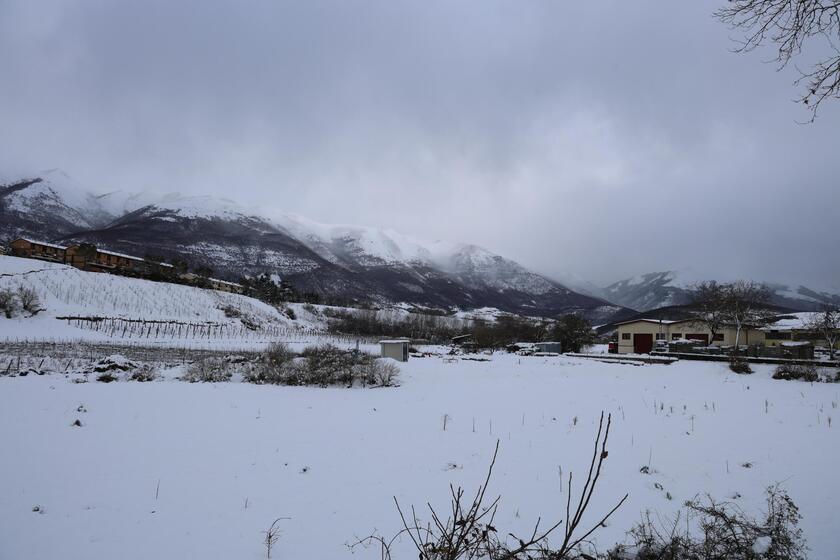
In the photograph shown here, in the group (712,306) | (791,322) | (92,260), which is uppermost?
(92,260)

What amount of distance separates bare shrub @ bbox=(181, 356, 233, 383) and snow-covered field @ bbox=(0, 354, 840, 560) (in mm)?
2500

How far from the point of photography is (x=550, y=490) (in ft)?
22.2

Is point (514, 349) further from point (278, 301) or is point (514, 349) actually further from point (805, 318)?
point (278, 301)

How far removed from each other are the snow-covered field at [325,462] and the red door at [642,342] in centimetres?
4355

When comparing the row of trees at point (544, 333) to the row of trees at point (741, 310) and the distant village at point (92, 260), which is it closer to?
the row of trees at point (741, 310)

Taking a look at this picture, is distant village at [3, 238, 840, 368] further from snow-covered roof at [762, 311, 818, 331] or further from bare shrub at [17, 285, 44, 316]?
bare shrub at [17, 285, 44, 316]

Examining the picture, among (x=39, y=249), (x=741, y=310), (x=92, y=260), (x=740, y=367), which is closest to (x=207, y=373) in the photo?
(x=740, y=367)

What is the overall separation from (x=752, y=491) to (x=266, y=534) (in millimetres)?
7472

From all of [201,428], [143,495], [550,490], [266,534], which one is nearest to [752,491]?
[550,490]

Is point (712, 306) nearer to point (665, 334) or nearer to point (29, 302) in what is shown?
point (665, 334)

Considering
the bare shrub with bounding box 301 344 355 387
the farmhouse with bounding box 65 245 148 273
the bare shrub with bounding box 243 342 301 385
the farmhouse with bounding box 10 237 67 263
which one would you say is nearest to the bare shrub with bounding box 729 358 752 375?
the bare shrub with bounding box 301 344 355 387

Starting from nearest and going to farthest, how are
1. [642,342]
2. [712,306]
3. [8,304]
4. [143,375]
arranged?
[143,375]
[8,304]
[712,306]
[642,342]

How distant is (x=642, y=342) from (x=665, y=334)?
514 centimetres

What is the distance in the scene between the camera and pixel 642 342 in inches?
2179
